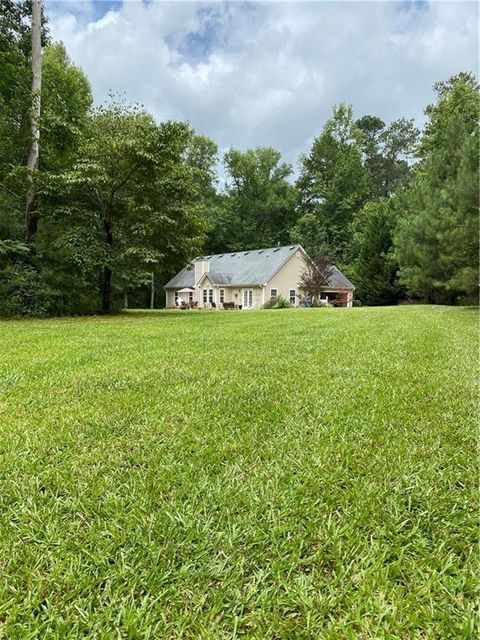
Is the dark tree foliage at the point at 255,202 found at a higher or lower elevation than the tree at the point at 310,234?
higher

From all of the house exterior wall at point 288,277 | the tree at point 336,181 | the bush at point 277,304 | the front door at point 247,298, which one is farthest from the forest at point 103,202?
the tree at point 336,181

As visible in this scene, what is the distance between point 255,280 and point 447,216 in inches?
723

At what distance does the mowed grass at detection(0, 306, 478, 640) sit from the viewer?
1.06 m

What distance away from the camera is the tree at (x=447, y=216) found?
1062cm

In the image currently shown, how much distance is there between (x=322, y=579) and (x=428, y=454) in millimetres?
1047

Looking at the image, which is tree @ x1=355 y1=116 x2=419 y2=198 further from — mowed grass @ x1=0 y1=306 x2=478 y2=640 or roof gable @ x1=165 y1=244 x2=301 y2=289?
mowed grass @ x1=0 y1=306 x2=478 y2=640

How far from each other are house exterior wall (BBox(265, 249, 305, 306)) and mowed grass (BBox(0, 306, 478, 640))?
25689mm

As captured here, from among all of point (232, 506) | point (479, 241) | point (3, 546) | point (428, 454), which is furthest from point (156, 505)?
point (479, 241)

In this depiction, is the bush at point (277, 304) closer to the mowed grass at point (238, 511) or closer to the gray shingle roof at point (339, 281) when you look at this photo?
the gray shingle roof at point (339, 281)

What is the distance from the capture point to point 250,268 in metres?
30.6

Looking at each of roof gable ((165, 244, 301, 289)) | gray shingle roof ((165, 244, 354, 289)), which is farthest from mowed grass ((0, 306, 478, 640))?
gray shingle roof ((165, 244, 354, 289))

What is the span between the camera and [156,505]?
1529 mm

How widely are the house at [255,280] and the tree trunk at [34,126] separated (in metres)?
18.0

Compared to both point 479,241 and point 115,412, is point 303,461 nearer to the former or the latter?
point 115,412
